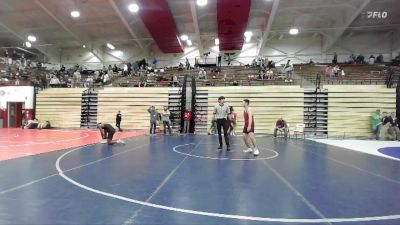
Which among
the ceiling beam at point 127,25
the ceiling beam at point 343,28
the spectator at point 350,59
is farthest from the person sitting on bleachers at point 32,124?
the spectator at point 350,59

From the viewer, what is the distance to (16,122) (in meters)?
23.8

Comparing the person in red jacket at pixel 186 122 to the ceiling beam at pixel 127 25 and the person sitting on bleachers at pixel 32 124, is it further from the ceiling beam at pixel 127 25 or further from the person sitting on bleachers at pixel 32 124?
the ceiling beam at pixel 127 25

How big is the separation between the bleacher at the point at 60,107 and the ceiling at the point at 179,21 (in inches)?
289

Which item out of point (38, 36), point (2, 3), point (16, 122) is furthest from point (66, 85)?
point (38, 36)

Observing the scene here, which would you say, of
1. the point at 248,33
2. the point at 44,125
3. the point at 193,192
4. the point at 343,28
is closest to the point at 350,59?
the point at 343,28

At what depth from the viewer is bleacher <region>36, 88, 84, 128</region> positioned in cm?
2264

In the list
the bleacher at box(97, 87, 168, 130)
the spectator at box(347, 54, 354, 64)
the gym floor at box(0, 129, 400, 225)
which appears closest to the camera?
the gym floor at box(0, 129, 400, 225)

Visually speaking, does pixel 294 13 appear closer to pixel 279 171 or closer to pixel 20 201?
pixel 279 171

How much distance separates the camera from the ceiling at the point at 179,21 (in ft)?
79.4

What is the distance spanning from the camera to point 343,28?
26078mm

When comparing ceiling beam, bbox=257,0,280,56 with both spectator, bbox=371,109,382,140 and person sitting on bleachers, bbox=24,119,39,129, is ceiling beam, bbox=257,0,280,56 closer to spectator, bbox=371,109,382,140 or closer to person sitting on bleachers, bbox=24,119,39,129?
spectator, bbox=371,109,382,140

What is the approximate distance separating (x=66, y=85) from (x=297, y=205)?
24.4 m

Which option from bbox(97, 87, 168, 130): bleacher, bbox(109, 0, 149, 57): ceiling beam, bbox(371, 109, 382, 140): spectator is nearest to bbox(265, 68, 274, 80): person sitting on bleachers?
bbox(371, 109, 382, 140): spectator

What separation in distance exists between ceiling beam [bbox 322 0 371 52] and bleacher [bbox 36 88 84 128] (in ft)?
72.6
